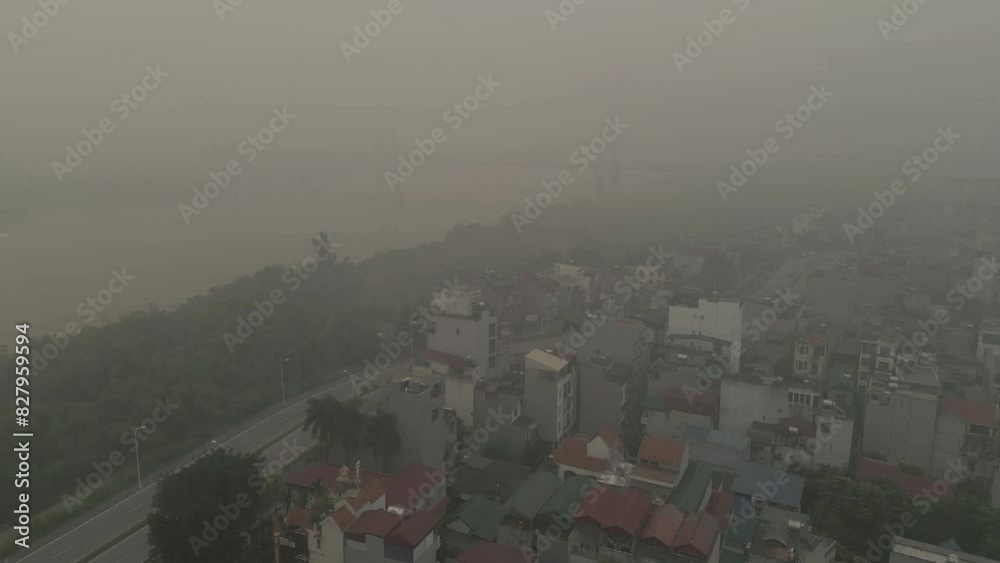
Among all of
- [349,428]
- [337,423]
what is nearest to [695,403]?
[349,428]

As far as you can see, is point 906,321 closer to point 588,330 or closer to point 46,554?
point 588,330

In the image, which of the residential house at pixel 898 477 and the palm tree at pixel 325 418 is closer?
the residential house at pixel 898 477

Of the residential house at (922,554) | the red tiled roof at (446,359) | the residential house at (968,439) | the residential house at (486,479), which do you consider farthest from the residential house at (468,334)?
the residential house at (968,439)

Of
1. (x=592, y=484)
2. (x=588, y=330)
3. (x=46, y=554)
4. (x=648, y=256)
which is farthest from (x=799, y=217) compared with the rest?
(x=46, y=554)

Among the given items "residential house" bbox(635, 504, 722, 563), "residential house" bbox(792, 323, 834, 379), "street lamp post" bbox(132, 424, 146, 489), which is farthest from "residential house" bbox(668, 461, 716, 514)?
"street lamp post" bbox(132, 424, 146, 489)

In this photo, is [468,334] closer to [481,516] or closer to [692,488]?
[481,516]

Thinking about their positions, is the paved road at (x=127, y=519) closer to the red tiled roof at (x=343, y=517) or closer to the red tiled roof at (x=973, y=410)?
the red tiled roof at (x=343, y=517)

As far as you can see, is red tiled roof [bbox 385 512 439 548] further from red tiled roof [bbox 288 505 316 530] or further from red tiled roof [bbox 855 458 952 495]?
red tiled roof [bbox 855 458 952 495]
